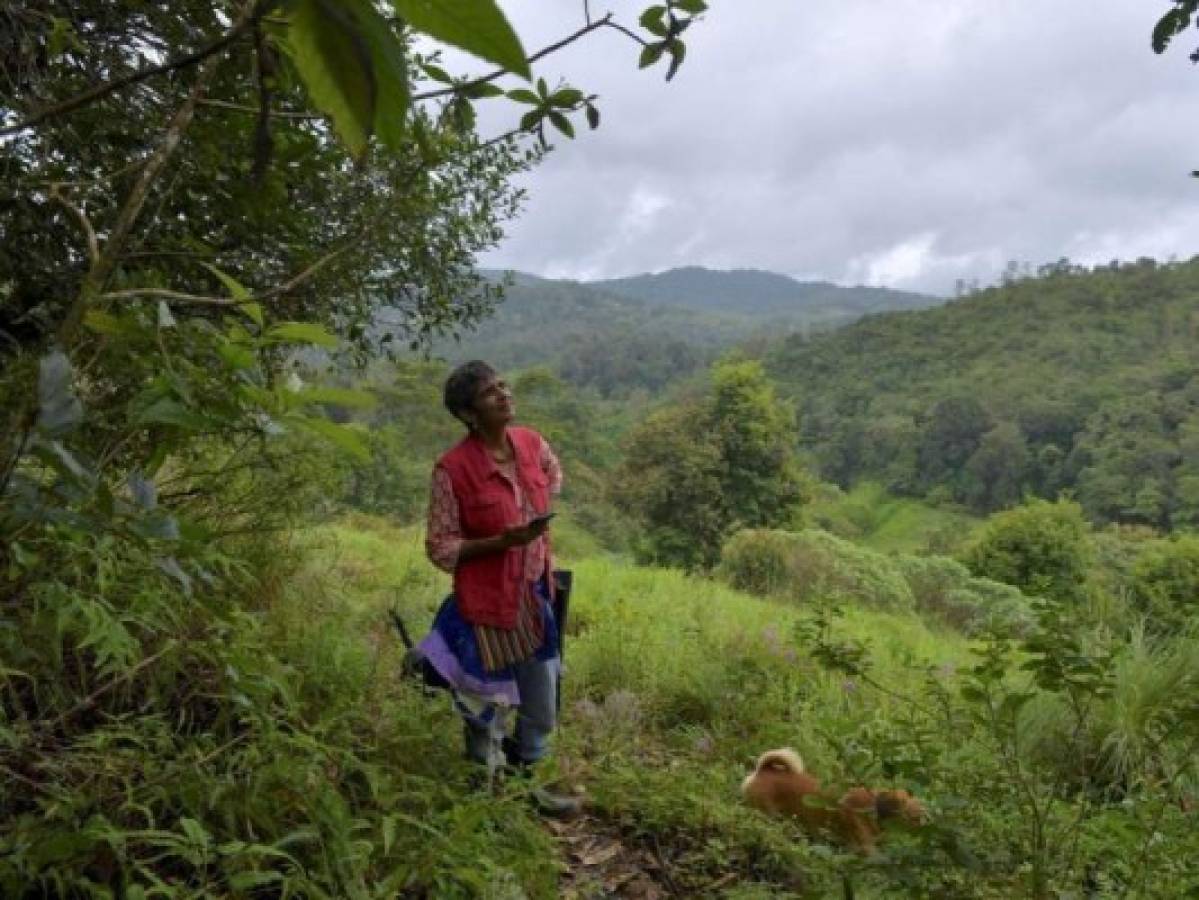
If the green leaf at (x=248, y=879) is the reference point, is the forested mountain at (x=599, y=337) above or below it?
above

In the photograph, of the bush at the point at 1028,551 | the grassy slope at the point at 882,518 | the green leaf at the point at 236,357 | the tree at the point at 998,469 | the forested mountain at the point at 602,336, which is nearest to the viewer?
the green leaf at the point at 236,357

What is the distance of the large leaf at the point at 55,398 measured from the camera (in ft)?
2.20

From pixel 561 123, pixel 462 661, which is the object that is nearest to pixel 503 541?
pixel 462 661

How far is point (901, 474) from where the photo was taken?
195 feet

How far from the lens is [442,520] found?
117 inches

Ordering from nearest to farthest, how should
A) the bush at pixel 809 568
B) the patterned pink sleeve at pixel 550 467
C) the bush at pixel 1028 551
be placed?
1. the patterned pink sleeve at pixel 550 467
2. the bush at pixel 809 568
3. the bush at pixel 1028 551

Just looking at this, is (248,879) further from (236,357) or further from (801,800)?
(801,800)

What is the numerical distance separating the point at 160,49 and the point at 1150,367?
72949 millimetres

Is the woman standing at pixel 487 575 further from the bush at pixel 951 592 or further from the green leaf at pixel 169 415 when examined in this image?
the bush at pixel 951 592

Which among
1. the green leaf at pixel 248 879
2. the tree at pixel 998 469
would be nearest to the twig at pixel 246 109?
the green leaf at pixel 248 879

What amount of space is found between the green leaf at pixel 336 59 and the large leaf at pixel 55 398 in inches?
16.2

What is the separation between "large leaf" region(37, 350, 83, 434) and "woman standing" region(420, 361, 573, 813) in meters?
2.21

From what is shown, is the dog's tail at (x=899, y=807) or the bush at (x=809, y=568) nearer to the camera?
the dog's tail at (x=899, y=807)

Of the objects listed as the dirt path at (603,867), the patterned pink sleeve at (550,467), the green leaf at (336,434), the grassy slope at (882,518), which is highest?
the green leaf at (336,434)
